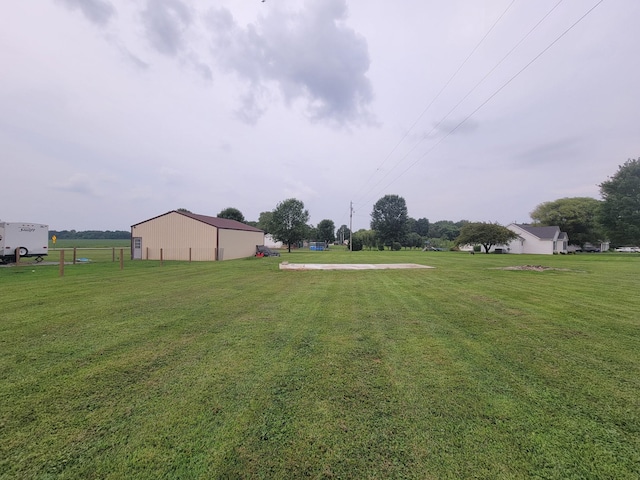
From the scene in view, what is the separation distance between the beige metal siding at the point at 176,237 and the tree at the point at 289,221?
18.2m

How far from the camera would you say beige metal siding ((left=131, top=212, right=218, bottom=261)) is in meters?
24.1

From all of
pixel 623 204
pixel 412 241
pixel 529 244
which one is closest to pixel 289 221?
pixel 412 241

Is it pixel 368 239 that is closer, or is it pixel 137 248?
pixel 137 248

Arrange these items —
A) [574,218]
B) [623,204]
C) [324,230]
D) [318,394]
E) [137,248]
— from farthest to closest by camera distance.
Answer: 1. [324,230]
2. [574,218]
3. [623,204]
4. [137,248]
5. [318,394]

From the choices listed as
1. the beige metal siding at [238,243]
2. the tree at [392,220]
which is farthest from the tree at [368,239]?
the beige metal siding at [238,243]

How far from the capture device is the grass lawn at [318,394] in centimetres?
201

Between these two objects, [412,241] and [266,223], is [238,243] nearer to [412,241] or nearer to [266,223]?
[266,223]

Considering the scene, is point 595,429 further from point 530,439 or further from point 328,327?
point 328,327

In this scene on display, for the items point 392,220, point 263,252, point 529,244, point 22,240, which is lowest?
point 263,252

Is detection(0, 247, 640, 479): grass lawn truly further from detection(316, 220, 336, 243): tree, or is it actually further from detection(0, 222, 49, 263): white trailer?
detection(316, 220, 336, 243): tree

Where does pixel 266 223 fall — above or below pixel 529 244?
above

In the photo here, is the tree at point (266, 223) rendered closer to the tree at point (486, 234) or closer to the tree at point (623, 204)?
the tree at point (486, 234)

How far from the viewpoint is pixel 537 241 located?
43812 millimetres

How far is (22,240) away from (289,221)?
2803cm
